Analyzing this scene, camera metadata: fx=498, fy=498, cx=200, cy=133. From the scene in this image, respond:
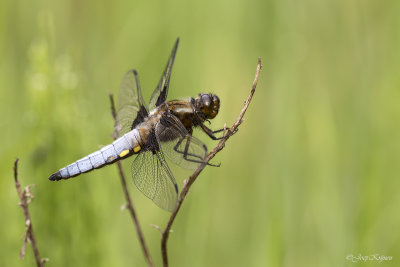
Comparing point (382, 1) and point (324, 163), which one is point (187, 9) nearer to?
point (382, 1)

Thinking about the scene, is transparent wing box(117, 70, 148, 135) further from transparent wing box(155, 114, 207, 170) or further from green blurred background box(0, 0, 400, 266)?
green blurred background box(0, 0, 400, 266)

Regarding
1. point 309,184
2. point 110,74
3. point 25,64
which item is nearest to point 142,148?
point 309,184

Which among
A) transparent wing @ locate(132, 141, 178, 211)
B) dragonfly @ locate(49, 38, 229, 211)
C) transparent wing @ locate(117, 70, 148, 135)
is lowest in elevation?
transparent wing @ locate(132, 141, 178, 211)

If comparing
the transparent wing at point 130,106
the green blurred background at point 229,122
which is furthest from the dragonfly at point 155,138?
the green blurred background at point 229,122

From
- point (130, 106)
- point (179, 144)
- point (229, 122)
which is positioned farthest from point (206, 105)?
point (229, 122)

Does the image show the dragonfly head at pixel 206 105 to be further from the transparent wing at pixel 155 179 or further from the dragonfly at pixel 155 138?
the transparent wing at pixel 155 179

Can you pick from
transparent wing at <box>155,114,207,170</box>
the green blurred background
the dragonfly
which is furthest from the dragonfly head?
the green blurred background
